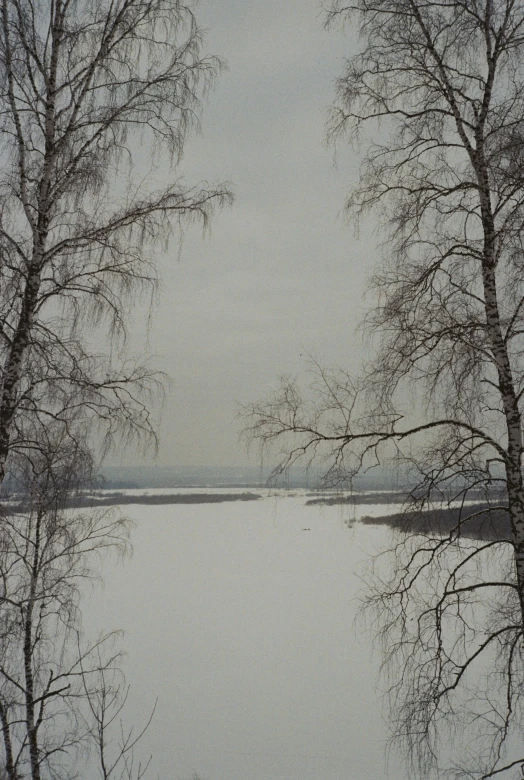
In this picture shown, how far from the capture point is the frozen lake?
535 inches

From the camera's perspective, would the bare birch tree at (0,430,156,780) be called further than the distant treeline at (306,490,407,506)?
Yes

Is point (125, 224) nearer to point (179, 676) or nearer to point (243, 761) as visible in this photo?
point (243, 761)

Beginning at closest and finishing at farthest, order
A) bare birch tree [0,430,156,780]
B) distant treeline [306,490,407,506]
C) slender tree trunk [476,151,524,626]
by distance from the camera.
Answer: slender tree trunk [476,151,524,626], distant treeline [306,490,407,506], bare birch tree [0,430,156,780]

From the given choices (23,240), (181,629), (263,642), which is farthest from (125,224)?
(181,629)

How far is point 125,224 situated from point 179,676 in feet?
59.0

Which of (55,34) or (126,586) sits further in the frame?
(126,586)

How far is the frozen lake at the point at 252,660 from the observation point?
44.6 feet

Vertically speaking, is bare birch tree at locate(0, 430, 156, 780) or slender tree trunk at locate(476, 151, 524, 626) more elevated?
slender tree trunk at locate(476, 151, 524, 626)

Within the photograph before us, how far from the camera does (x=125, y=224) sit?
4.39 m

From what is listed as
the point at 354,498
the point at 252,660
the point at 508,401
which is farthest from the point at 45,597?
the point at 252,660

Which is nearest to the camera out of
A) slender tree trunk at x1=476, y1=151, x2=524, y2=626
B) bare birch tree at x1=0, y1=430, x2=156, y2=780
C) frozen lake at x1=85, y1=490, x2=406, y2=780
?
slender tree trunk at x1=476, y1=151, x2=524, y2=626

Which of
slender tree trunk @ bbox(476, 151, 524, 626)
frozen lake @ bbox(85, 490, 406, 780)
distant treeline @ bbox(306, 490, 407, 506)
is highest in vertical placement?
slender tree trunk @ bbox(476, 151, 524, 626)

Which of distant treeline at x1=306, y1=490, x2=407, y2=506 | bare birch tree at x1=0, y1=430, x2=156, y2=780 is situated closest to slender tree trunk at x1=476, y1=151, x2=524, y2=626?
distant treeline at x1=306, y1=490, x2=407, y2=506

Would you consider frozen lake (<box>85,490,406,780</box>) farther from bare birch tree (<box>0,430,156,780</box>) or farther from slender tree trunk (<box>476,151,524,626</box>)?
bare birch tree (<box>0,430,156,780</box>)
